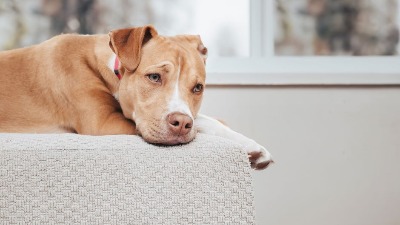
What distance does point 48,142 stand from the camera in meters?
1.21

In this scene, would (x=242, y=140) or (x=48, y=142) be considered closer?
(x=48, y=142)

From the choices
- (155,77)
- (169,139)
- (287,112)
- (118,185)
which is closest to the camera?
(118,185)

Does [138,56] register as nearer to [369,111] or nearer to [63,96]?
[63,96]

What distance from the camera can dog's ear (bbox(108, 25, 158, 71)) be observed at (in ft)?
5.70

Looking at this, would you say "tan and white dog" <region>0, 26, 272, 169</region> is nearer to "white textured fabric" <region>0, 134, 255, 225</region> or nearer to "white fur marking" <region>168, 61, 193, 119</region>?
"white fur marking" <region>168, 61, 193, 119</region>

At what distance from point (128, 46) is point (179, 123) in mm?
370

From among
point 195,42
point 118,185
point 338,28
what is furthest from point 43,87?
point 338,28

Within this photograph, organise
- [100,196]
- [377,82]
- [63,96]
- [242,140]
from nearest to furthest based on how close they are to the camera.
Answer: [100,196] → [242,140] → [63,96] → [377,82]

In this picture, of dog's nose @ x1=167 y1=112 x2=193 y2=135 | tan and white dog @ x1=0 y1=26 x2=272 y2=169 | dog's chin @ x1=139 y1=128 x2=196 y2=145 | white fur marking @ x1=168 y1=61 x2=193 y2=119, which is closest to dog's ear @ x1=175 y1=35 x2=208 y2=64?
tan and white dog @ x1=0 y1=26 x2=272 y2=169

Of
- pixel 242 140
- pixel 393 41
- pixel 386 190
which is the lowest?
pixel 386 190

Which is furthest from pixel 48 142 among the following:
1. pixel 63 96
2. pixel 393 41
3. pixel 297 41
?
pixel 393 41

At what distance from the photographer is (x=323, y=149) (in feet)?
9.84

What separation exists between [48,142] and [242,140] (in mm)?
657

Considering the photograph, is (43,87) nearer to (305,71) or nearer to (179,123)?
(179,123)
